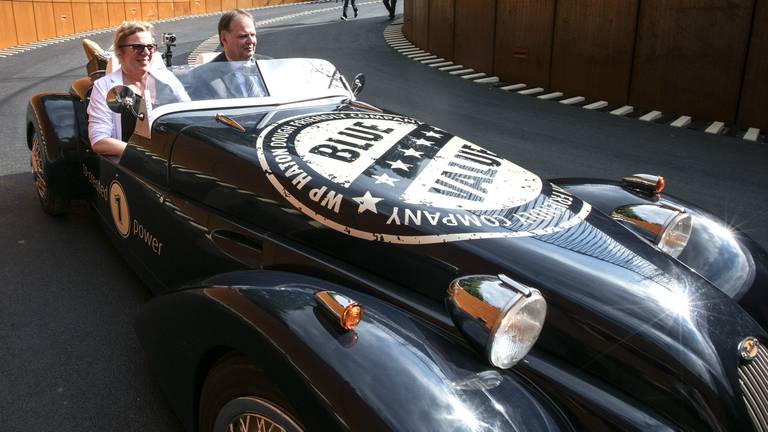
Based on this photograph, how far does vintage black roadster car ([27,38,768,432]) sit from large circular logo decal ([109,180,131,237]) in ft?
0.50

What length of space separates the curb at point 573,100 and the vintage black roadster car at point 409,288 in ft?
19.2

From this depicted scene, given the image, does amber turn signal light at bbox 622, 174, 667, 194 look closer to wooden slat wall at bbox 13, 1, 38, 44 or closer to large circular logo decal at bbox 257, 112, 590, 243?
large circular logo decal at bbox 257, 112, 590, 243

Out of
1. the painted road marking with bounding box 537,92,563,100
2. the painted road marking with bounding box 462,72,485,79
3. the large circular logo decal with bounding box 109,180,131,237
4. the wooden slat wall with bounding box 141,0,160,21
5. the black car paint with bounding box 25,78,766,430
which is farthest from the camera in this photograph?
the wooden slat wall with bounding box 141,0,160,21

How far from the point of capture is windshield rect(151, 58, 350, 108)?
3.13 metres

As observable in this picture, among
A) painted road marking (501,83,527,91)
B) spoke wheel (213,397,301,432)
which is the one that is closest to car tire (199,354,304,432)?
spoke wheel (213,397,301,432)

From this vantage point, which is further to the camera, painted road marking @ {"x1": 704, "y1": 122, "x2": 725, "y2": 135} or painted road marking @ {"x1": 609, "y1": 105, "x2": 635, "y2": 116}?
painted road marking @ {"x1": 609, "y1": 105, "x2": 635, "y2": 116}

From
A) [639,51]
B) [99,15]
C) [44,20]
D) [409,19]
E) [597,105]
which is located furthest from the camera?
[99,15]

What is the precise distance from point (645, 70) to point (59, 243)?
336 inches

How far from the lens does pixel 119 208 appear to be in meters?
3.36

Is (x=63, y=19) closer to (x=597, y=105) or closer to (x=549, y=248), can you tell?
(x=597, y=105)

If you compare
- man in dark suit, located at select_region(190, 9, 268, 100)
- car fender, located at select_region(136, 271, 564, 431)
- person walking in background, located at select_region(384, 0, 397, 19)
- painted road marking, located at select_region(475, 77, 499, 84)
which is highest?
person walking in background, located at select_region(384, 0, 397, 19)

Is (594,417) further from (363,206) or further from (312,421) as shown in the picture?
(363,206)

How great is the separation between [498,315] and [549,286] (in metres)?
0.35

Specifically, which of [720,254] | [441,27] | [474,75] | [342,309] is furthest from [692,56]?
[342,309]
